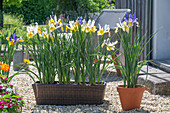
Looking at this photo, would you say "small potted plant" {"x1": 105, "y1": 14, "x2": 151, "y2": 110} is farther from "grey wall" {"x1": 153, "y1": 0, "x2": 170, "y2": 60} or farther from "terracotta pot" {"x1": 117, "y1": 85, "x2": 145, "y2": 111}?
"grey wall" {"x1": 153, "y1": 0, "x2": 170, "y2": 60}

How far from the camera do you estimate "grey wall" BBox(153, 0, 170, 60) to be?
15.6 ft

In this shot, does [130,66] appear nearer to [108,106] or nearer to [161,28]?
[108,106]

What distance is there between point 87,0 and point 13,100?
8.45 m

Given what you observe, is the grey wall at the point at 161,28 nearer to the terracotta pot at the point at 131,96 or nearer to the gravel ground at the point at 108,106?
the gravel ground at the point at 108,106

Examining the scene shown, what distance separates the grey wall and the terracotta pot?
2.20 metres

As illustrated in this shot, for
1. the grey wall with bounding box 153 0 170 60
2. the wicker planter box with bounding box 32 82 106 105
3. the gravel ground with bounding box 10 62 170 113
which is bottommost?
the gravel ground with bounding box 10 62 170 113

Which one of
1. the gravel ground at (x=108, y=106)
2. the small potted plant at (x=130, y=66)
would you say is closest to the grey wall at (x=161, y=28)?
the gravel ground at (x=108, y=106)

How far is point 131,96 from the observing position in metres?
2.75

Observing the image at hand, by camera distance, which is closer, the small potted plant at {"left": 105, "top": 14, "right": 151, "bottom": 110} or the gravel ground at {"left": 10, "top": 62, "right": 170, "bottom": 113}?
the small potted plant at {"left": 105, "top": 14, "right": 151, "bottom": 110}

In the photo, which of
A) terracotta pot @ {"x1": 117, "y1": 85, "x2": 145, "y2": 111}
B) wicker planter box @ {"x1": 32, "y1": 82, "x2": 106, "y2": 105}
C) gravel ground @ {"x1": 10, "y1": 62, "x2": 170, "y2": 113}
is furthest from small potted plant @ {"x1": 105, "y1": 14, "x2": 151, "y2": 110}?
wicker planter box @ {"x1": 32, "y1": 82, "x2": 106, "y2": 105}

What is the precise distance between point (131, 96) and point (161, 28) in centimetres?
236

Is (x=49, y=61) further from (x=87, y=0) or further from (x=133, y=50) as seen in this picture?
(x=87, y=0)

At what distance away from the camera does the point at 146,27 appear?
4.98m

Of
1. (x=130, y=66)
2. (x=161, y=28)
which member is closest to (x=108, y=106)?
(x=130, y=66)
